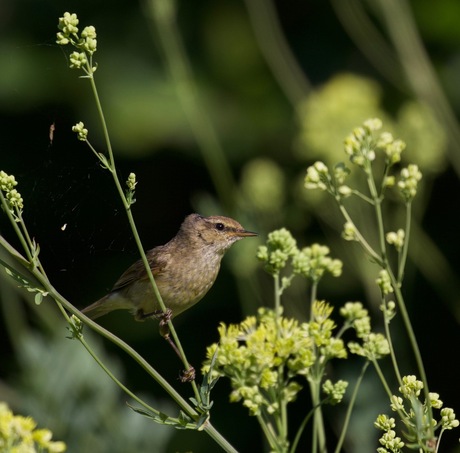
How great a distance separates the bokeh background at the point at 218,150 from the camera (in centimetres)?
411

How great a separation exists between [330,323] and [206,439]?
3.65 metres

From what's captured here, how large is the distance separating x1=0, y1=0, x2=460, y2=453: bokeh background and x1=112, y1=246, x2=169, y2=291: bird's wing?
17cm

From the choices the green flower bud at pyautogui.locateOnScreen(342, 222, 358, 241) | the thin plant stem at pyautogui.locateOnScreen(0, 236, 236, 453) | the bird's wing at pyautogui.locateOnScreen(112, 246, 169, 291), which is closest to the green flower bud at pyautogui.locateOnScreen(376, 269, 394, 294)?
the green flower bud at pyautogui.locateOnScreen(342, 222, 358, 241)

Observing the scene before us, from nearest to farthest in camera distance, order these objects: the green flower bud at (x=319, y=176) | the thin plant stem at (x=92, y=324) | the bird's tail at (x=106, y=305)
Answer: the thin plant stem at (x=92, y=324), the green flower bud at (x=319, y=176), the bird's tail at (x=106, y=305)

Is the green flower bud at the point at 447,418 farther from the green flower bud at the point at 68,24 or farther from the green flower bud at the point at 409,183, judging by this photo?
the green flower bud at the point at 68,24

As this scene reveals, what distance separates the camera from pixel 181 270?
13.0ft

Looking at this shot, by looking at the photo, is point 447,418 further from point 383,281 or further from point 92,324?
point 92,324

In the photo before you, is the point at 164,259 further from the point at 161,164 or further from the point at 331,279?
the point at 161,164

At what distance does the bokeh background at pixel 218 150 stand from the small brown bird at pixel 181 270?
4.8 inches

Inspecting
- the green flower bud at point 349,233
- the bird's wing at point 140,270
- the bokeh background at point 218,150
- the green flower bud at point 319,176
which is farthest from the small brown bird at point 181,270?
the green flower bud at point 349,233

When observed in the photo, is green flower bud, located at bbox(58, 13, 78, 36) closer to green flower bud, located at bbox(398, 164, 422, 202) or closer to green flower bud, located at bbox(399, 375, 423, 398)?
green flower bud, located at bbox(398, 164, 422, 202)

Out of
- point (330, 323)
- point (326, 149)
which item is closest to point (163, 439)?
point (330, 323)

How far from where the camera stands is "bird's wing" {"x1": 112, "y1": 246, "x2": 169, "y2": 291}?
4051 millimetres

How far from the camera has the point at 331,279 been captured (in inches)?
245
